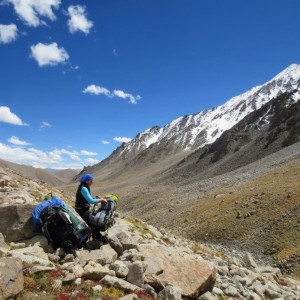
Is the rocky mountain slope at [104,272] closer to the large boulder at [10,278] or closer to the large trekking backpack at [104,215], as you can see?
the large boulder at [10,278]

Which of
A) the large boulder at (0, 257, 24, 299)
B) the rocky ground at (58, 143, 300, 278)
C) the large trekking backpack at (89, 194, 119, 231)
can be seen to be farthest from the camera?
the rocky ground at (58, 143, 300, 278)

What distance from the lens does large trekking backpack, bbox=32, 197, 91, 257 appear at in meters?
8.86

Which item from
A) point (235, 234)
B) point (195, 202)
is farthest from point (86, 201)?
point (195, 202)

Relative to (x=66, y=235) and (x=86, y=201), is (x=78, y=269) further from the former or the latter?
(x=86, y=201)

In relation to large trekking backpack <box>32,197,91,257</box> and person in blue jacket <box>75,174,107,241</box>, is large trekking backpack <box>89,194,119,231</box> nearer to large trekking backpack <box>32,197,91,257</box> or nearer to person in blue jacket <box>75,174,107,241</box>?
person in blue jacket <box>75,174,107,241</box>

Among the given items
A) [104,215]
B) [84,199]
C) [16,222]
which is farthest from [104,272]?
[16,222]

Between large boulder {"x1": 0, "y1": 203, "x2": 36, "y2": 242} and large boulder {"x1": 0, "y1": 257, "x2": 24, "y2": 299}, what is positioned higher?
large boulder {"x1": 0, "y1": 203, "x2": 36, "y2": 242}

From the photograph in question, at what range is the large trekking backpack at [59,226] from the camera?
349 inches

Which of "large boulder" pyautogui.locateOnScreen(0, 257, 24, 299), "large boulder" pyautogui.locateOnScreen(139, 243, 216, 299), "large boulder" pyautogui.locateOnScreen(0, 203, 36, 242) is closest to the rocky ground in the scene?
"large boulder" pyautogui.locateOnScreen(139, 243, 216, 299)

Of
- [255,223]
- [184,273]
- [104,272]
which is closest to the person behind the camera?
[104,272]

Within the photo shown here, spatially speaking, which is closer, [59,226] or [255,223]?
[59,226]

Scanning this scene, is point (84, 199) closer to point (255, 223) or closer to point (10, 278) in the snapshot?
point (10, 278)

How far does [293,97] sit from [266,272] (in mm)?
138741

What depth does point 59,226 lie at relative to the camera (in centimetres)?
906
